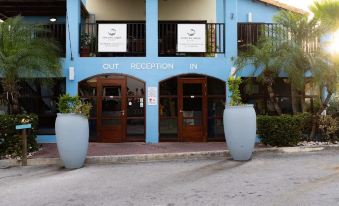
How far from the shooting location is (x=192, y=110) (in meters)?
14.6

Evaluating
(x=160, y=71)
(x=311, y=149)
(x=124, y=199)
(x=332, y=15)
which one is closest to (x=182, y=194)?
(x=124, y=199)

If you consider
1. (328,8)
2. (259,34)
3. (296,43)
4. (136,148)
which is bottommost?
(136,148)

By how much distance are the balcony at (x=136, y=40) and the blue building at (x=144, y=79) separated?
36mm

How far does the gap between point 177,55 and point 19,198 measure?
9.36 metres

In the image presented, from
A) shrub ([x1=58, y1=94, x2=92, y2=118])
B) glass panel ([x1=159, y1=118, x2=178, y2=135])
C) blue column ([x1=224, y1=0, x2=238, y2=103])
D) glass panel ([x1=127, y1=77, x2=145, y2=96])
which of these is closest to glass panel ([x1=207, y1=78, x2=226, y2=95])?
blue column ([x1=224, y1=0, x2=238, y2=103])

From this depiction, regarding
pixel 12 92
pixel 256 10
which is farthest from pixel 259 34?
pixel 12 92

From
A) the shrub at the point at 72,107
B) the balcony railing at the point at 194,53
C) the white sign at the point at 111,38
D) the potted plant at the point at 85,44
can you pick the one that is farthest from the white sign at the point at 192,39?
the shrub at the point at 72,107

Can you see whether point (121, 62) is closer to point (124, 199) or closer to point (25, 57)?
point (25, 57)

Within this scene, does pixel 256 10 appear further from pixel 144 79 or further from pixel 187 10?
pixel 144 79

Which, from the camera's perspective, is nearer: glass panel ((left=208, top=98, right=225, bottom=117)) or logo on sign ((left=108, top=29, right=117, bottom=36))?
logo on sign ((left=108, top=29, right=117, bottom=36))

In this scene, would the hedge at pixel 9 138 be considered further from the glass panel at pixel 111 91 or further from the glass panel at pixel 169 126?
the glass panel at pixel 169 126

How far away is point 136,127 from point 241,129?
5.05 metres

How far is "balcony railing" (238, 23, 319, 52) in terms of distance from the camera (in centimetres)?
1308

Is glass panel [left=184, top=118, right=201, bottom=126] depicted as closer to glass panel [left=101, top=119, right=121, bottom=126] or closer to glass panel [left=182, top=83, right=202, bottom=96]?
glass panel [left=182, top=83, right=202, bottom=96]
